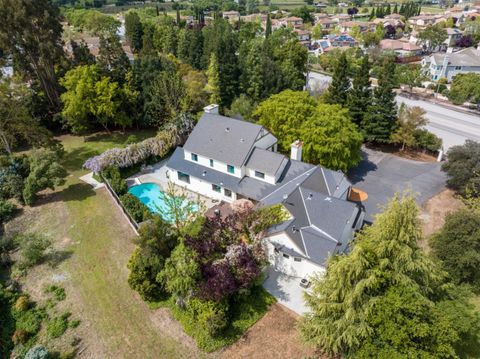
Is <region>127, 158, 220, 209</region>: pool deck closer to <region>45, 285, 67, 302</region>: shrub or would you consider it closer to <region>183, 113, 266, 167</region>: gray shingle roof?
<region>183, 113, 266, 167</region>: gray shingle roof

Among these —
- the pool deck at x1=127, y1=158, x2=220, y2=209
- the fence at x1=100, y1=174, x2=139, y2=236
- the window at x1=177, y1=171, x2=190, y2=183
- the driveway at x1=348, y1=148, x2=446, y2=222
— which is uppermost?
the window at x1=177, y1=171, x2=190, y2=183

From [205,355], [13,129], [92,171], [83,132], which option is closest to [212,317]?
[205,355]

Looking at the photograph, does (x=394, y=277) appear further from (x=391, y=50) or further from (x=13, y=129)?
(x=391, y=50)

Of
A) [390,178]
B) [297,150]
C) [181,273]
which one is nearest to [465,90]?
[390,178]

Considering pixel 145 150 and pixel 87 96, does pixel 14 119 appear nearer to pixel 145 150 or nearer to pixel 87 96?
pixel 87 96

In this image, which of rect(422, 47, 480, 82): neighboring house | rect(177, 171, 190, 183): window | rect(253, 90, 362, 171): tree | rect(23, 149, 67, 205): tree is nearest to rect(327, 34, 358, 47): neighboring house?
rect(422, 47, 480, 82): neighboring house

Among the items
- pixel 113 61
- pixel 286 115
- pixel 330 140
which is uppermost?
pixel 113 61

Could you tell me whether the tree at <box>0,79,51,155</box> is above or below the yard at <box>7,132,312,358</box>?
above
